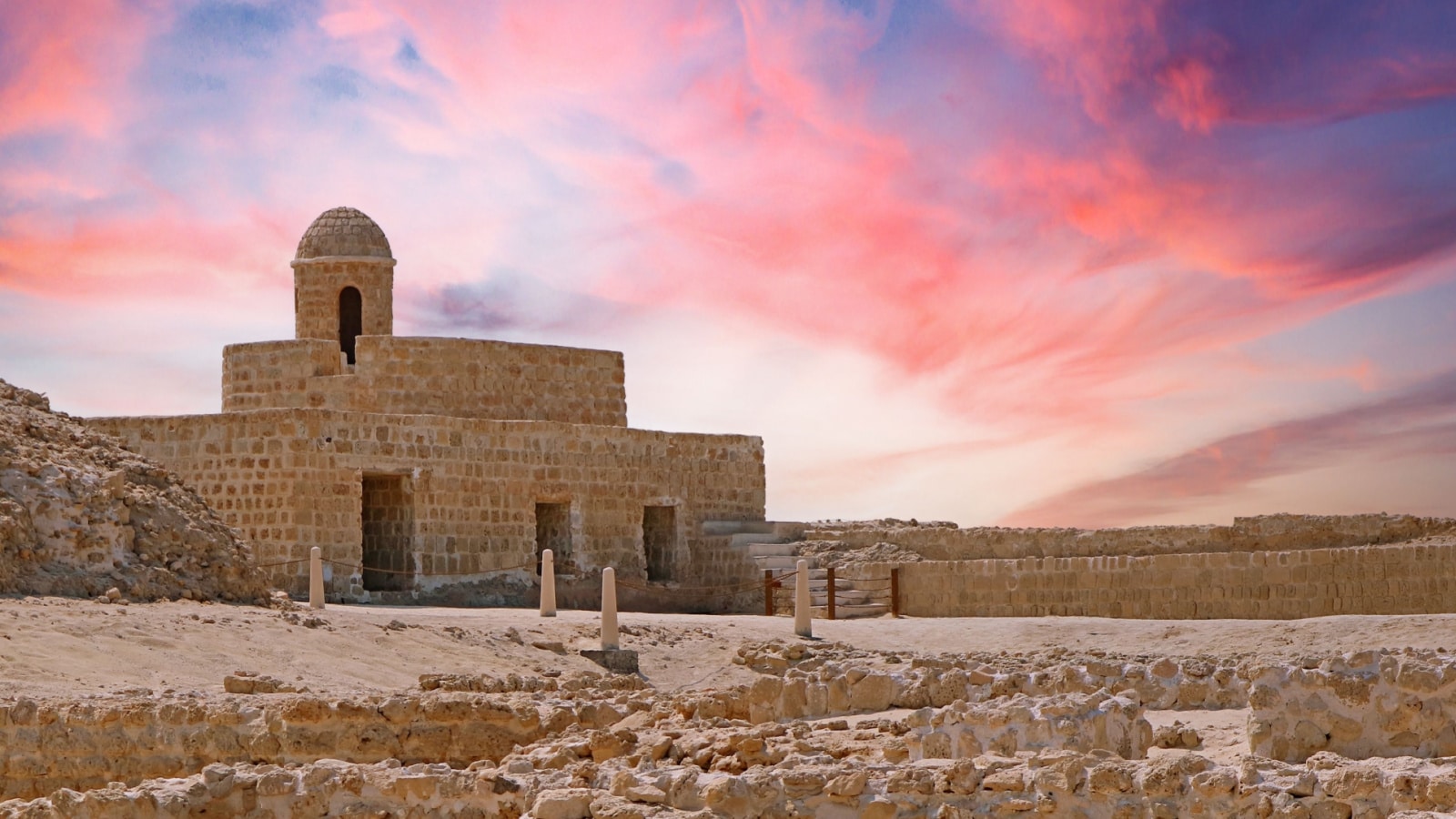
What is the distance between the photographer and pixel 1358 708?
7.44 metres

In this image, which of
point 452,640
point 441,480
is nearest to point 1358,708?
point 452,640

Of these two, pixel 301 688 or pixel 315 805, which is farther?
pixel 301 688

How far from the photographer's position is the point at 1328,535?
2170 cm

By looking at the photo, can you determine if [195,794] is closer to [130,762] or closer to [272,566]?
[130,762]

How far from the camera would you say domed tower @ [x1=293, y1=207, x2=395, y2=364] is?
91.6ft

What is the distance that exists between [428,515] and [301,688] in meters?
10.9

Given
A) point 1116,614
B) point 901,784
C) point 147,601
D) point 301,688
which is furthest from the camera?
point 1116,614

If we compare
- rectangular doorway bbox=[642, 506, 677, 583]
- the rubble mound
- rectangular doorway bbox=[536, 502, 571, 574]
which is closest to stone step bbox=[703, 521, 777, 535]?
rectangular doorway bbox=[642, 506, 677, 583]

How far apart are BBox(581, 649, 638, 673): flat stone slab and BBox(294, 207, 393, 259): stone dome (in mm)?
11962

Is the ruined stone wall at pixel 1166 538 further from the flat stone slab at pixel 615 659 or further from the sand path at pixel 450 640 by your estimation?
the flat stone slab at pixel 615 659

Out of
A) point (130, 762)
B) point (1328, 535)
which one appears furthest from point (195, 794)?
point (1328, 535)

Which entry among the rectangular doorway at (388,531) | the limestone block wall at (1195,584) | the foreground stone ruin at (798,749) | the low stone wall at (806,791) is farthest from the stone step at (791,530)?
the low stone wall at (806,791)

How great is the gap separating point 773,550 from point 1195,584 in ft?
20.6

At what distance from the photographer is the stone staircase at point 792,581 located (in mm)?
22344
